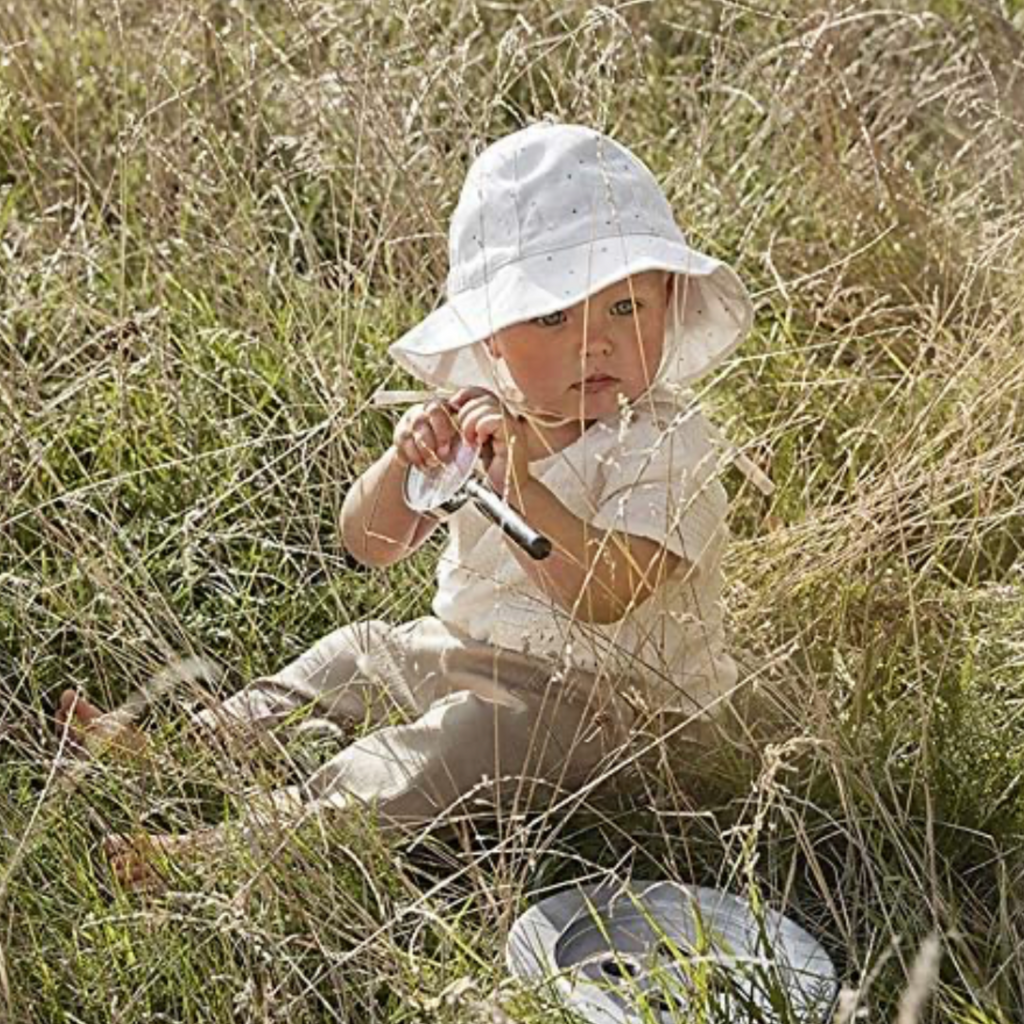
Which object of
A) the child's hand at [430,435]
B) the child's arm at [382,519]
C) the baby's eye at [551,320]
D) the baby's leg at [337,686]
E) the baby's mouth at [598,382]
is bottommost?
the baby's leg at [337,686]

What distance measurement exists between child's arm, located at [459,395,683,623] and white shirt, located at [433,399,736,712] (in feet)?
0.06

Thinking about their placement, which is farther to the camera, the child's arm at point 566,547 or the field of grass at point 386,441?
the child's arm at point 566,547

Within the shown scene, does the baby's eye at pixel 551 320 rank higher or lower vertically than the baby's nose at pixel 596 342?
higher

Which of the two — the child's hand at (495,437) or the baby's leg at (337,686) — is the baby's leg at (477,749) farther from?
the child's hand at (495,437)

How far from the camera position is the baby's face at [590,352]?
2.76 meters

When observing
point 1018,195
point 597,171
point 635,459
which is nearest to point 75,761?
point 635,459

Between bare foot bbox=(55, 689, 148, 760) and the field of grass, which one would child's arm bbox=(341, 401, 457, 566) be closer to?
the field of grass

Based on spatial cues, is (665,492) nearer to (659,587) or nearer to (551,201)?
(659,587)

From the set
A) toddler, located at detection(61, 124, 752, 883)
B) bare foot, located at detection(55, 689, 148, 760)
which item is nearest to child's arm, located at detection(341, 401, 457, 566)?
toddler, located at detection(61, 124, 752, 883)

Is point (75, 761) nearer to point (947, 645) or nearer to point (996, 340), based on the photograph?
point (947, 645)

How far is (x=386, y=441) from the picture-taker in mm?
3449

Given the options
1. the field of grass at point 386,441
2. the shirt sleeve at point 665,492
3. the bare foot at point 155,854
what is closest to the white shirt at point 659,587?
the shirt sleeve at point 665,492

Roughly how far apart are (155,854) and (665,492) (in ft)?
2.39

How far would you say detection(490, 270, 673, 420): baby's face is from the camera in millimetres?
2760
